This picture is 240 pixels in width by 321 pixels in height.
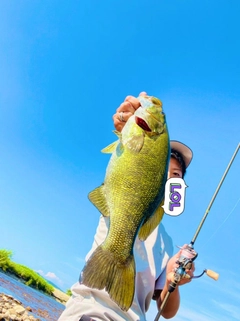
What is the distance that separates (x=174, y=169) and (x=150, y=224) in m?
1.12

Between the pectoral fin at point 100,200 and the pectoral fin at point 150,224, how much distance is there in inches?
8.9

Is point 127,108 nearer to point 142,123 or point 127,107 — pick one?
point 127,107

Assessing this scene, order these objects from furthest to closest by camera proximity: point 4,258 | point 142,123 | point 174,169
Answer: point 4,258 → point 174,169 → point 142,123

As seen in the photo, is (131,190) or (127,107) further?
(127,107)

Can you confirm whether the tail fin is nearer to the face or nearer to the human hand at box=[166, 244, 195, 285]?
the human hand at box=[166, 244, 195, 285]

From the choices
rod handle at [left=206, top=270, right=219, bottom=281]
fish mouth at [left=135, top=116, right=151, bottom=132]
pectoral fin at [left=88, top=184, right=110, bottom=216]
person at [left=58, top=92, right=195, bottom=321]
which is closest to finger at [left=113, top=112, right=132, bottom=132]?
person at [left=58, top=92, right=195, bottom=321]

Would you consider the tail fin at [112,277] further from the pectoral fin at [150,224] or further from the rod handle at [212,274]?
the rod handle at [212,274]

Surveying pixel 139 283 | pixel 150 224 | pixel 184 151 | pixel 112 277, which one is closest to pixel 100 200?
pixel 150 224

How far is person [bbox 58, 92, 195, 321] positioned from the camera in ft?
7.23

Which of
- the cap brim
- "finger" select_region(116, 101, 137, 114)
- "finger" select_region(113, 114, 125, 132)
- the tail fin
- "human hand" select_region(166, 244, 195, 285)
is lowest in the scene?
the tail fin

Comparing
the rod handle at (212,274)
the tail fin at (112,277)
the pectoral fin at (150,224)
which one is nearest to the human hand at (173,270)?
the rod handle at (212,274)

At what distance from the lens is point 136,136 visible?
2166 mm

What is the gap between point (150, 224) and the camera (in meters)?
2.17

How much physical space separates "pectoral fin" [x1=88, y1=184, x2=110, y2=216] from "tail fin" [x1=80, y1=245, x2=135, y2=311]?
0.26m
